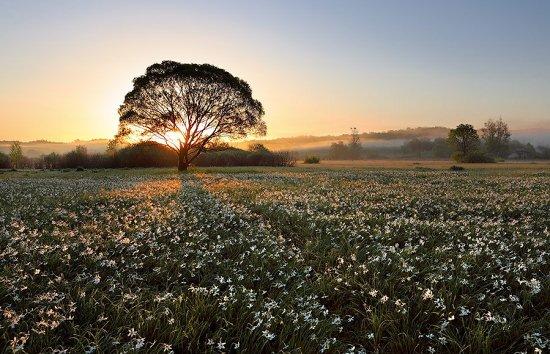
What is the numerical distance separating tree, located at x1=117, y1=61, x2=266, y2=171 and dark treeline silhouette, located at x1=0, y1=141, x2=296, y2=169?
2374 centimetres

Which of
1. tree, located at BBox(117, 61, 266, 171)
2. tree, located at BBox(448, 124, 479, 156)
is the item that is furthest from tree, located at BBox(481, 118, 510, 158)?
tree, located at BBox(117, 61, 266, 171)

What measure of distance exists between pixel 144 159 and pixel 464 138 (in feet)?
288

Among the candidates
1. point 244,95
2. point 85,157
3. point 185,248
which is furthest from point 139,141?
point 185,248

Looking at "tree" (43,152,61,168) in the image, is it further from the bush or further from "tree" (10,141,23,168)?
the bush

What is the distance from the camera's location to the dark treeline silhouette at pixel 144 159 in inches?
3369

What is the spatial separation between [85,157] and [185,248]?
92.3m

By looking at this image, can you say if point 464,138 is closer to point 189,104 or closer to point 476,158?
point 476,158

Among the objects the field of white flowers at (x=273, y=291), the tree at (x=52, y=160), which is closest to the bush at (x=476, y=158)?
the tree at (x=52, y=160)

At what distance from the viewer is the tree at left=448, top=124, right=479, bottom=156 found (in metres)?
Result: 115

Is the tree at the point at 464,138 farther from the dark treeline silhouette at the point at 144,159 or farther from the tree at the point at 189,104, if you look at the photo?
the tree at the point at 189,104

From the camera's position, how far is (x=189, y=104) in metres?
52.3

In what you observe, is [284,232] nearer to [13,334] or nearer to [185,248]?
[185,248]

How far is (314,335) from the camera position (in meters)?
4.13

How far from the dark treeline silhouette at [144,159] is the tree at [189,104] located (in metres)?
23.7
